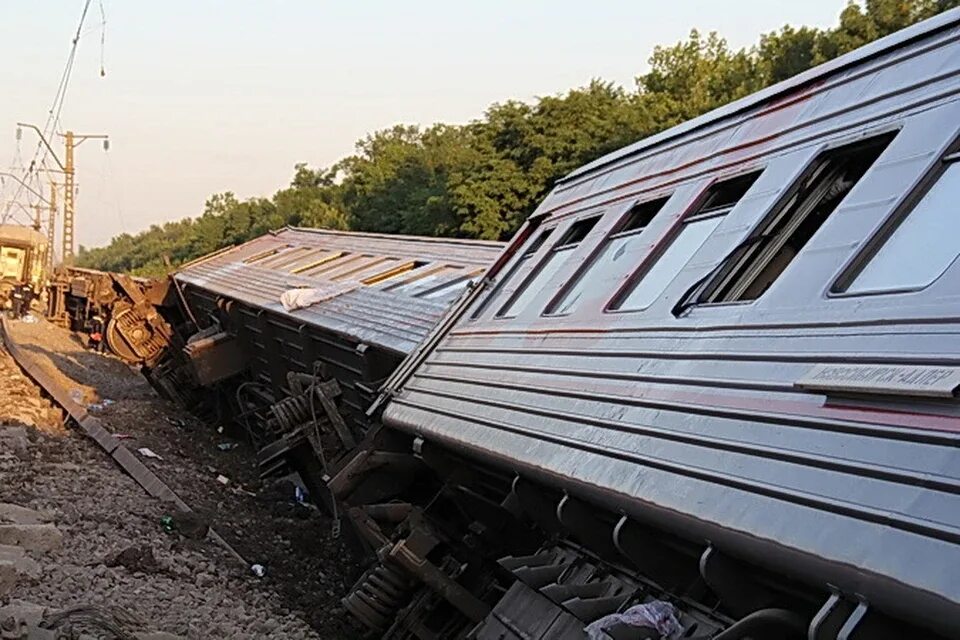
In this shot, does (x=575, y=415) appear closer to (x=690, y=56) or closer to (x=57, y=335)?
(x=57, y=335)

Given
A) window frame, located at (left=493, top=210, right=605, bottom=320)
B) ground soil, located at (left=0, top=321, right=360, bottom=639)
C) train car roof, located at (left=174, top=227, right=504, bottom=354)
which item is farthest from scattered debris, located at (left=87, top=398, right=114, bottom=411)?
window frame, located at (left=493, top=210, right=605, bottom=320)

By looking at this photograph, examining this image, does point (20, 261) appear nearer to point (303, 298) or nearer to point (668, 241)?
point (303, 298)

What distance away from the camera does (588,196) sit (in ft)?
25.6

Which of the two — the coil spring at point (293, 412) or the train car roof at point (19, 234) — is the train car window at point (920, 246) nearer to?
the coil spring at point (293, 412)

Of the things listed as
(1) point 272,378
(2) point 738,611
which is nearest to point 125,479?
(1) point 272,378

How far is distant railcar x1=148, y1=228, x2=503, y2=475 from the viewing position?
9.45m

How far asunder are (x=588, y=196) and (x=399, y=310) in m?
3.16

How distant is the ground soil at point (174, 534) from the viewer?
7.62 meters

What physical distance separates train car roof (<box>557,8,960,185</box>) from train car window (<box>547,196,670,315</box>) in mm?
501

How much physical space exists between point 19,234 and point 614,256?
34.2 meters

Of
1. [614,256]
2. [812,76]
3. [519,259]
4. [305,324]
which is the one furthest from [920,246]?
[305,324]

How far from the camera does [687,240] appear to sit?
5387mm

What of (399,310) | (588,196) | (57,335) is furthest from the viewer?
(57,335)

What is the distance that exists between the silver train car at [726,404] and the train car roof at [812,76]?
2cm
